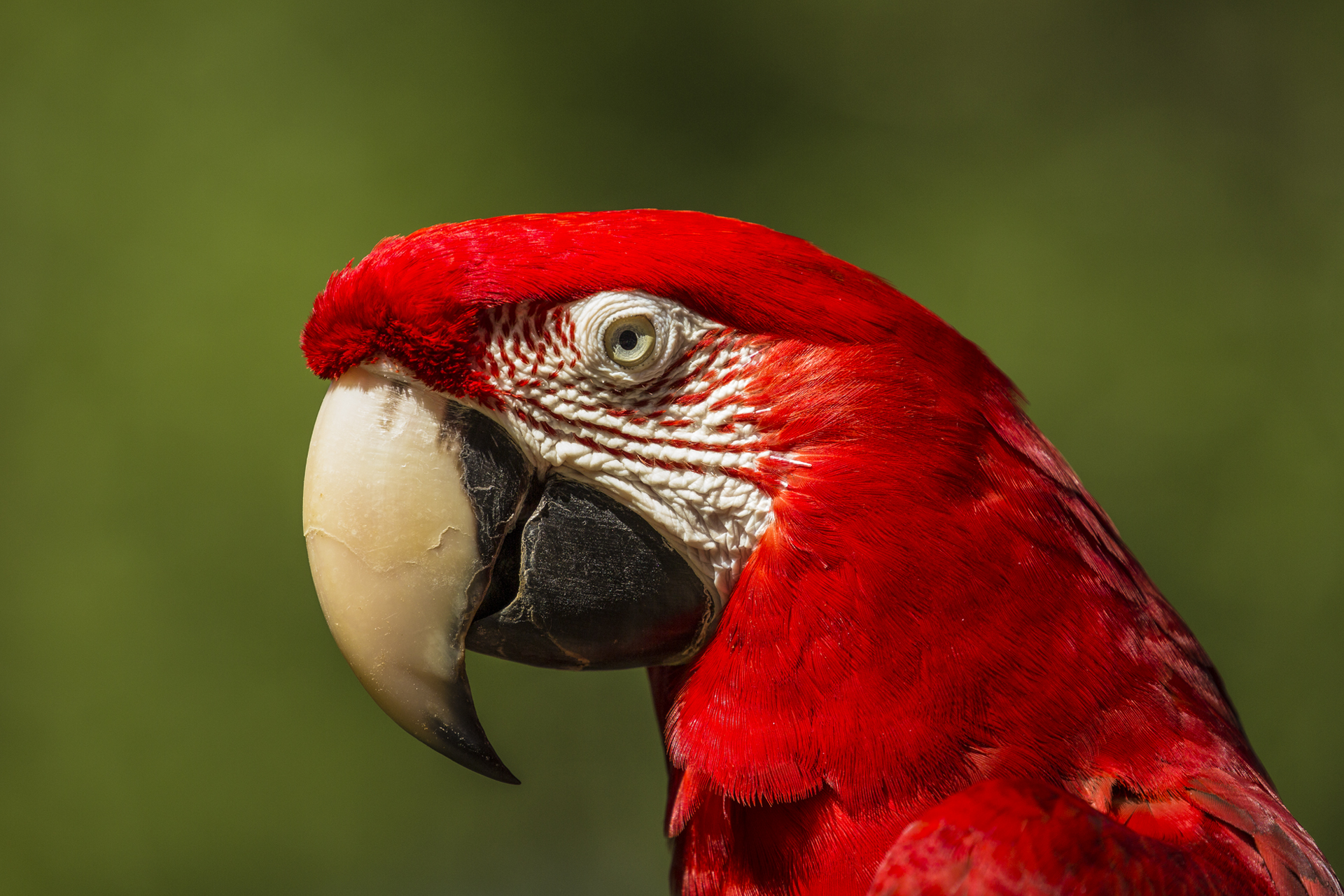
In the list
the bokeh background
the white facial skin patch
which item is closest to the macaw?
the white facial skin patch

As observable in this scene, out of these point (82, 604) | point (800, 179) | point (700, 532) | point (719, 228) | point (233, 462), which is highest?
point (800, 179)

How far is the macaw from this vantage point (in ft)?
2.21

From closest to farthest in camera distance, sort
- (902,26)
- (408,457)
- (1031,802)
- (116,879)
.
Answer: (1031,802)
(408,457)
(116,879)
(902,26)

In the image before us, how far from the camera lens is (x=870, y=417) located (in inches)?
27.6

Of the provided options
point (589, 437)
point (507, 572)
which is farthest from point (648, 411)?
point (507, 572)

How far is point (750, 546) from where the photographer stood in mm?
730

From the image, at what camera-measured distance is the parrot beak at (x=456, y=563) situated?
2.34 ft

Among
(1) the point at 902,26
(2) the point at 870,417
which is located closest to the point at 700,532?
(2) the point at 870,417

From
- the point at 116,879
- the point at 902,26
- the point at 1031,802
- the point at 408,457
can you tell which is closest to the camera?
the point at 1031,802

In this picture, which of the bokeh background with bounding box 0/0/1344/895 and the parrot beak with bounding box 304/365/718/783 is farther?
the bokeh background with bounding box 0/0/1344/895

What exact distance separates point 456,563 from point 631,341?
0.71 feet

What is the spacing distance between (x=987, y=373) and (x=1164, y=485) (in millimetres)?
1720

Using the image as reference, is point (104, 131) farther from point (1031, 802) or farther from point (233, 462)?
point (1031, 802)

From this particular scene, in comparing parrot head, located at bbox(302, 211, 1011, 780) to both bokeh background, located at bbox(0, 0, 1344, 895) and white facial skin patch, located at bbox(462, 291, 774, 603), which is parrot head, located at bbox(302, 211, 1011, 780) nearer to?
white facial skin patch, located at bbox(462, 291, 774, 603)
